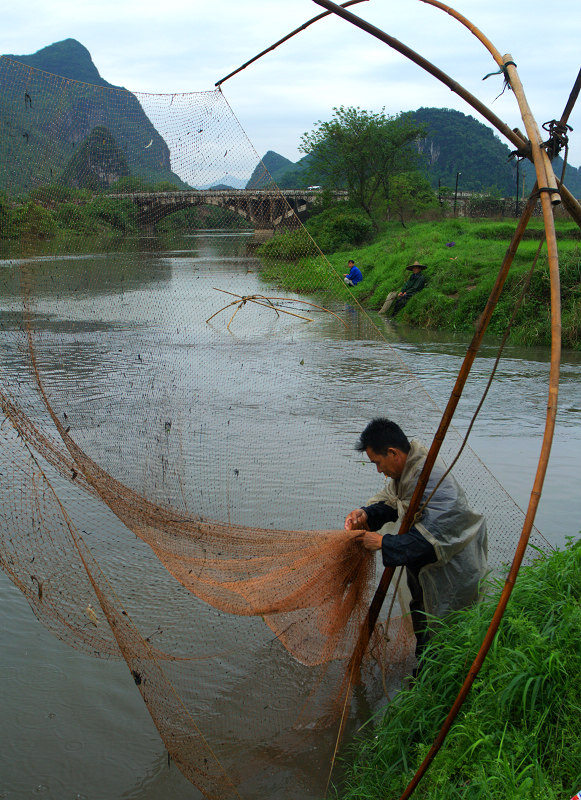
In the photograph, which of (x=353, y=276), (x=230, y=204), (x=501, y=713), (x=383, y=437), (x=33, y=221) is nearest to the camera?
(x=501, y=713)

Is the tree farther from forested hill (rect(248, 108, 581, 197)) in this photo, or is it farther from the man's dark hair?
forested hill (rect(248, 108, 581, 197))

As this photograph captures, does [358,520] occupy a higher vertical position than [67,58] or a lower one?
lower

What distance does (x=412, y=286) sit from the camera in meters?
13.4

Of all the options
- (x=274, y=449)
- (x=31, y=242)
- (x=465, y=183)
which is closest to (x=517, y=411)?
(x=274, y=449)

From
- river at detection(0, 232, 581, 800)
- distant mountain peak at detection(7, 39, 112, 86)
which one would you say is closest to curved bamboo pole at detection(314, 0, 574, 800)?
A: river at detection(0, 232, 581, 800)

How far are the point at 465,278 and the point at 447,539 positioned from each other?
36.9 ft

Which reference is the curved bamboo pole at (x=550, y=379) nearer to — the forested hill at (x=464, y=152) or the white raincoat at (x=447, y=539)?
the white raincoat at (x=447, y=539)

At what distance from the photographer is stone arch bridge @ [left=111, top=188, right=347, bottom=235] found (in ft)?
14.5

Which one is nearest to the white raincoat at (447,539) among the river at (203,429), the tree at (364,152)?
the river at (203,429)

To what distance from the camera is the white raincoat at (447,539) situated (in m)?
2.34

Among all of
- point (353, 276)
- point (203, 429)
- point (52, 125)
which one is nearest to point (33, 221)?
point (52, 125)

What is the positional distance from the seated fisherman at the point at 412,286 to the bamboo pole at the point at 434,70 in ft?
37.2

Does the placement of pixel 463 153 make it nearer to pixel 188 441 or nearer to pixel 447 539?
pixel 188 441

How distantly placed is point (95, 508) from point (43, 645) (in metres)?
1.33
